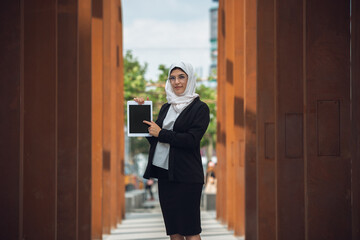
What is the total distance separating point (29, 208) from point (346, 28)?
3.46 meters

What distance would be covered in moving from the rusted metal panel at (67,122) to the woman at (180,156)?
233cm

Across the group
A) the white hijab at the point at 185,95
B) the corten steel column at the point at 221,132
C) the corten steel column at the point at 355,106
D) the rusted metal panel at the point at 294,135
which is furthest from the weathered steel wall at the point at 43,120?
the corten steel column at the point at 221,132

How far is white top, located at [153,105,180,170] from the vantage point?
4770mm

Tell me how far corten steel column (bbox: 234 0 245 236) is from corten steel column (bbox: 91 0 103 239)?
7.08 feet

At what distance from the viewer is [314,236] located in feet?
18.1

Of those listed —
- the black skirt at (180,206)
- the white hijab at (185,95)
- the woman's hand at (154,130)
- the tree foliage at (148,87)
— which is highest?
the tree foliage at (148,87)

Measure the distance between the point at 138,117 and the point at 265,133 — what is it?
315 centimetres

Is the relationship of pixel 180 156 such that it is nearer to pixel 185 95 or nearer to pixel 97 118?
pixel 185 95

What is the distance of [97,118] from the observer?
983 cm

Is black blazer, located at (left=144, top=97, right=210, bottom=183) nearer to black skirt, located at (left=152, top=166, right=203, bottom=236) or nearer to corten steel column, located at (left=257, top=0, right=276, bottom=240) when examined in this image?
black skirt, located at (left=152, top=166, right=203, bottom=236)

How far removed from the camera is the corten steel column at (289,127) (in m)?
6.16

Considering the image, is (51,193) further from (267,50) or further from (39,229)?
(267,50)

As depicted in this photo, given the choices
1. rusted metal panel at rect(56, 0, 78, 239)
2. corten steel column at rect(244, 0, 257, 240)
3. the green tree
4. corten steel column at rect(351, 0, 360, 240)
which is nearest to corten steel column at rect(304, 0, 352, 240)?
corten steel column at rect(351, 0, 360, 240)

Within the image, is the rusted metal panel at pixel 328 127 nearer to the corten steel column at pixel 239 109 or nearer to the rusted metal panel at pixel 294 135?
the rusted metal panel at pixel 294 135
